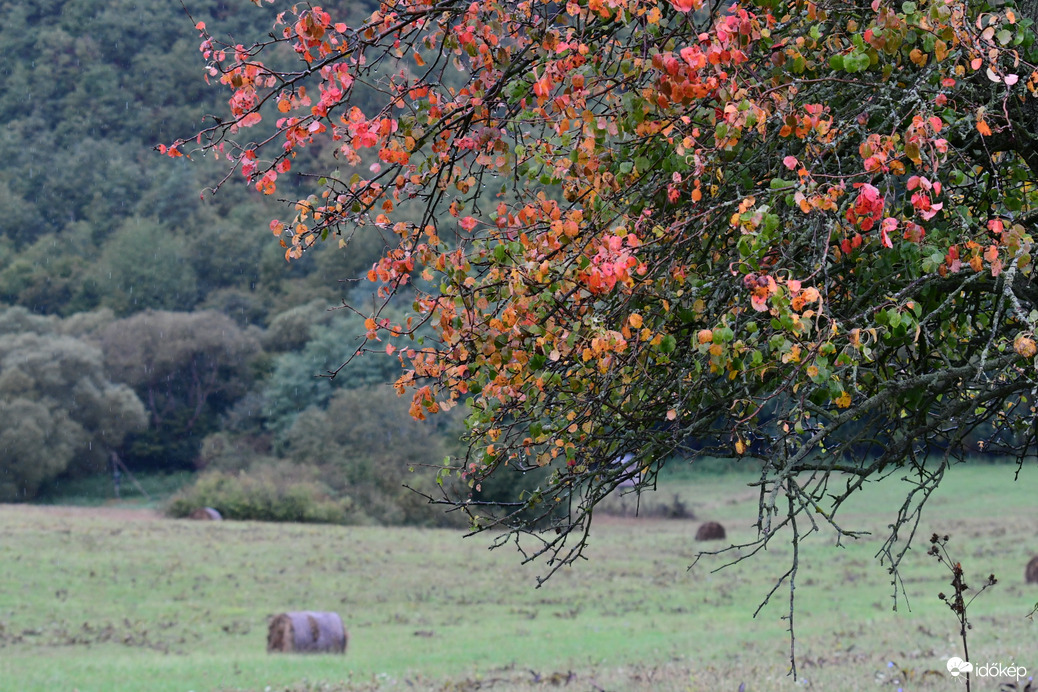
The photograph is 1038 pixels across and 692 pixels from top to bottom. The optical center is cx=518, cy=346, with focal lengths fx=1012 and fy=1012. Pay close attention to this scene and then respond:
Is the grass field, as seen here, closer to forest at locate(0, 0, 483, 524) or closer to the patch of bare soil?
the patch of bare soil

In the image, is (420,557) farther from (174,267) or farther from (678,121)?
(174,267)

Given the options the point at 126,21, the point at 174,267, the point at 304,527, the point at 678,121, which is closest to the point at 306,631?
the point at 678,121

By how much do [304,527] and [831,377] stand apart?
30.1m

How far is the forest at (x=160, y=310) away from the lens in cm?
3938

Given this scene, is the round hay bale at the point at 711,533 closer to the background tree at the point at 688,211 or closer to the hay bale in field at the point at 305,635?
the hay bale in field at the point at 305,635

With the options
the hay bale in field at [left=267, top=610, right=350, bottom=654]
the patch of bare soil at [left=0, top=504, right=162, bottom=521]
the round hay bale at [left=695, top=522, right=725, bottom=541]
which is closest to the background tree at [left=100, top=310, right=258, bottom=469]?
the patch of bare soil at [left=0, top=504, right=162, bottom=521]

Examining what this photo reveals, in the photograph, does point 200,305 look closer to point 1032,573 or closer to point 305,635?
point 305,635

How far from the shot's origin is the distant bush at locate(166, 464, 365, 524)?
36.2 meters

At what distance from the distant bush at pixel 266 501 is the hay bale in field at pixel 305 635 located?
70.3 feet

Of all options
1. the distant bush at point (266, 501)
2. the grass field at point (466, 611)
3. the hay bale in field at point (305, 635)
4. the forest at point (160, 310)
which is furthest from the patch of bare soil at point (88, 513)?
the hay bale in field at point (305, 635)

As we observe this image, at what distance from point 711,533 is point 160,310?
42.6 metres

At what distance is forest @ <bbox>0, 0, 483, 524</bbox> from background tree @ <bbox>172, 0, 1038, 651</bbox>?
28760 mm

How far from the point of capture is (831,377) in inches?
165

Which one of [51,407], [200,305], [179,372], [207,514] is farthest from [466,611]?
[200,305]
